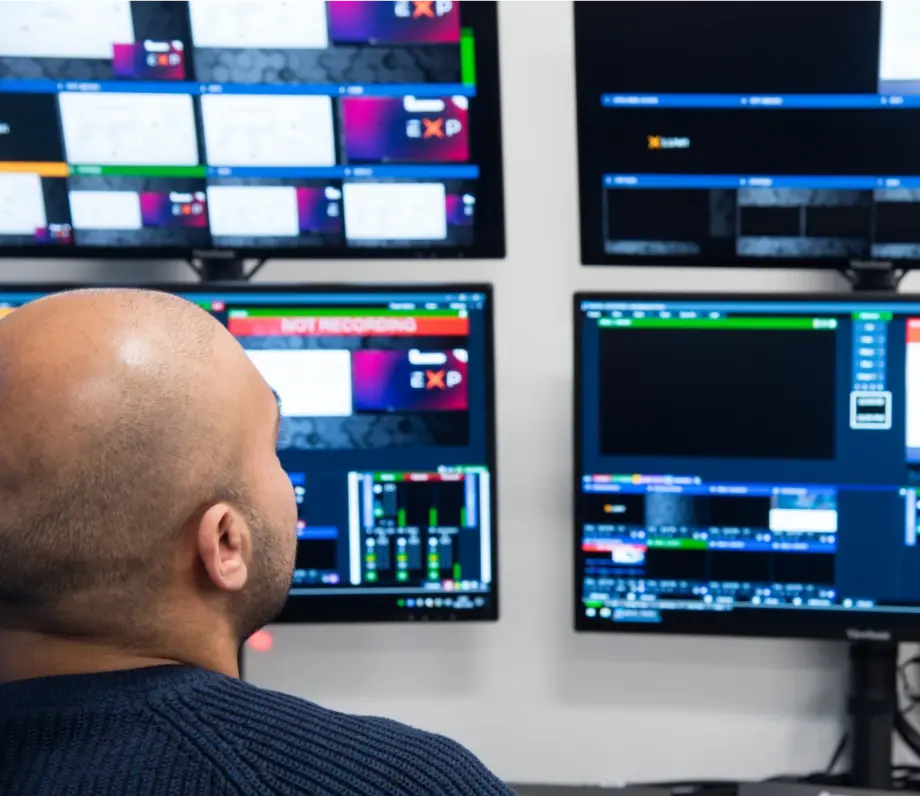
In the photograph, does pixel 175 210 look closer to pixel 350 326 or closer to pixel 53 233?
pixel 53 233

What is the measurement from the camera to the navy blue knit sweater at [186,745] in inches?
28.3

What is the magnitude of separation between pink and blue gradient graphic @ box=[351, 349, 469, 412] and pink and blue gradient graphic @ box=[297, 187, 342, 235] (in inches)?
6.5

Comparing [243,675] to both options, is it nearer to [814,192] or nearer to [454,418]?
[454,418]

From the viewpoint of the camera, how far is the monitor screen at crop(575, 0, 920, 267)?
49.6 inches

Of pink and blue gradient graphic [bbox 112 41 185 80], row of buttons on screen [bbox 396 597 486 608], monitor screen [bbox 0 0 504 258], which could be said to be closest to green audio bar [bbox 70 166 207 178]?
monitor screen [bbox 0 0 504 258]

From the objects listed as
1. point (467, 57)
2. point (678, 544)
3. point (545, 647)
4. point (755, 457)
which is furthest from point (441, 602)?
point (467, 57)

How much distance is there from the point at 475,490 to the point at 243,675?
483 millimetres

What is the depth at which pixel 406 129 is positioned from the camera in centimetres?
134

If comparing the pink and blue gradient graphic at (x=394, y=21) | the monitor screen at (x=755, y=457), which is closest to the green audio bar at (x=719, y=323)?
the monitor screen at (x=755, y=457)

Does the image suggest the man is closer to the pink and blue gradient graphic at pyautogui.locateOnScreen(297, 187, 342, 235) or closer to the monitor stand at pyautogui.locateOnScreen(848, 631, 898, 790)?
the pink and blue gradient graphic at pyautogui.locateOnScreen(297, 187, 342, 235)

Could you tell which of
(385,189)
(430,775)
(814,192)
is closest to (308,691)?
(385,189)

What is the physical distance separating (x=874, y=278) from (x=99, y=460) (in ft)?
3.30

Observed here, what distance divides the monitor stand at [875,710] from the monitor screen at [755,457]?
3.0 inches

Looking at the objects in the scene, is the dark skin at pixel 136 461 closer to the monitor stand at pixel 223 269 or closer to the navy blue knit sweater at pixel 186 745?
the navy blue knit sweater at pixel 186 745
